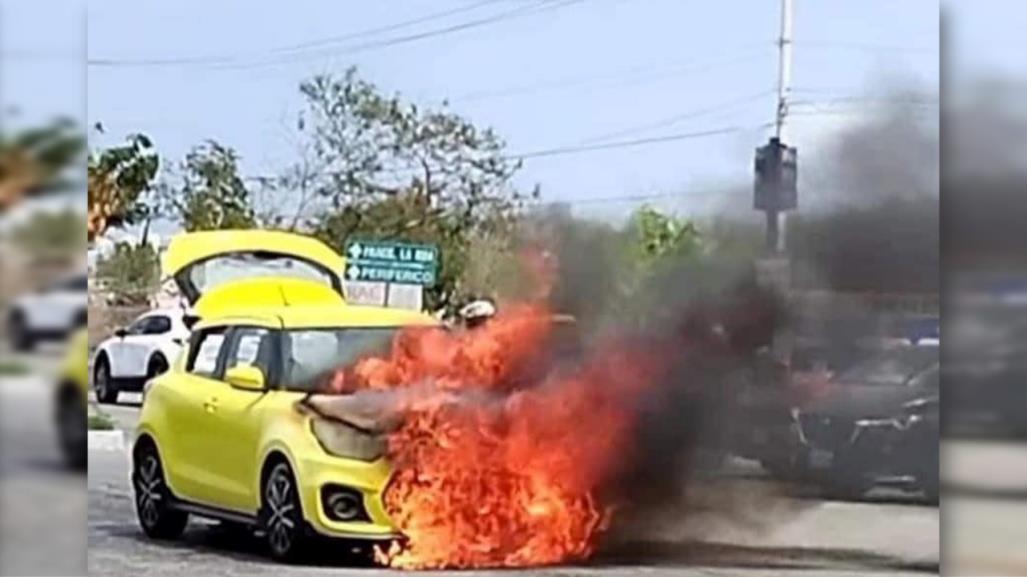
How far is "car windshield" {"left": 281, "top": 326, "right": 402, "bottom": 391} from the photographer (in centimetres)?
495

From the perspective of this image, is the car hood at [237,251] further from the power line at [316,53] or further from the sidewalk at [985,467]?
the sidewalk at [985,467]

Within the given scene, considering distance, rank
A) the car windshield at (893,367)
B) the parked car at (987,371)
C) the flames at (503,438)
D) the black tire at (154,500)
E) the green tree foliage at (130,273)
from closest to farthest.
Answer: the parked car at (987,371)
the car windshield at (893,367)
the flames at (503,438)
the green tree foliage at (130,273)
the black tire at (154,500)

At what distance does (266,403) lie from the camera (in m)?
4.99

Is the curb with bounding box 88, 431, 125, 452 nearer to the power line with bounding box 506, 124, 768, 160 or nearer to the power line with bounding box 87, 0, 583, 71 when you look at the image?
the power line with bounding box 87, 0, 583, 71

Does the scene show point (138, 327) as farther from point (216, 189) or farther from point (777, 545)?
point (777, 545)

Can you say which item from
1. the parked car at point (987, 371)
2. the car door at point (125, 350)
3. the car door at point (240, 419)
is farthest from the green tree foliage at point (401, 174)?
the parked car at point (987, 371)

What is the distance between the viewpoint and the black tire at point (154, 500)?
5.14 meters

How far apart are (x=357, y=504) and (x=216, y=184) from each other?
0.96m

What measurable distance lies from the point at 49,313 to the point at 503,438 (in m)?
1.26

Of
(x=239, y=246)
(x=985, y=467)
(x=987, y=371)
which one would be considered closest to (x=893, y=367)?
(x=987, y=371)

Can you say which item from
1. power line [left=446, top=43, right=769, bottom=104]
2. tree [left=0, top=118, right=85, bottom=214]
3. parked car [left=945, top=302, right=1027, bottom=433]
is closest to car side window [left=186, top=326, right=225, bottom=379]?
tree [left=0, top=118, right=85, bottom=214]

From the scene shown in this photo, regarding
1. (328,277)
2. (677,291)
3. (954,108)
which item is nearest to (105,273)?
(328,277)

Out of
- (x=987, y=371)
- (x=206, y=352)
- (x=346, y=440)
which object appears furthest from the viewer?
(x=206, y=352)

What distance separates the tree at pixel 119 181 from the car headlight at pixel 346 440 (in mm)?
784
